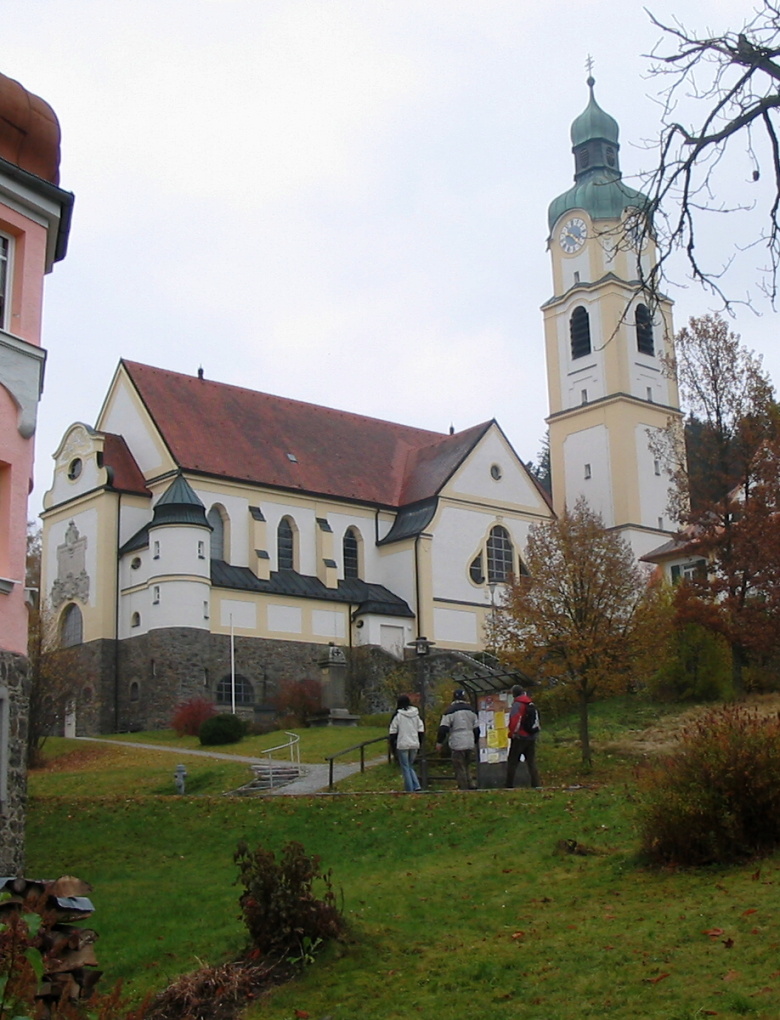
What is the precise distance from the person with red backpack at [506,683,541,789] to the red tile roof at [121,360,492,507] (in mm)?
28348

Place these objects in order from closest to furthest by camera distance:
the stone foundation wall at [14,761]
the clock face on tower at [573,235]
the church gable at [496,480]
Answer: the stone foundation wall at [14,761] → the church gable at [496,480] → the clock face on tower at [573,235]

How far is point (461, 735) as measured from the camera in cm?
2314

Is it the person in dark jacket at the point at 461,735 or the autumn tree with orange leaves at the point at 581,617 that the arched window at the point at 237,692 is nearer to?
the autumn tree with orange leaves at the point at 581,617

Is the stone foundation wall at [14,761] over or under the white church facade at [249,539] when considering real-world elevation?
under

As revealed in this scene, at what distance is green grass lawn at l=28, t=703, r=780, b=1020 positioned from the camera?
385 inches

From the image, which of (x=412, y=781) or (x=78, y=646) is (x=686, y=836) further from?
(x=78, y=646)

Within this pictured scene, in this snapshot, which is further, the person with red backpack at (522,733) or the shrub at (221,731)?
the shrub at (221,731)

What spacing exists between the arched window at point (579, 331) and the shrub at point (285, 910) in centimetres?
5543

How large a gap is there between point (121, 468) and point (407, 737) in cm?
2938

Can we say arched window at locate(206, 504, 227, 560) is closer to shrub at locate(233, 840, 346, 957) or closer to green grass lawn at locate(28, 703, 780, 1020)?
green grass lawn at locate(28, 703, 780, 1020)

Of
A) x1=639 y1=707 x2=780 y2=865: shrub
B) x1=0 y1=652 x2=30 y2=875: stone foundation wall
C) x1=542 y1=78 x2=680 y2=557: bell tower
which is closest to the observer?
x1=639 y1=707 x2=780 y2=865: shrub

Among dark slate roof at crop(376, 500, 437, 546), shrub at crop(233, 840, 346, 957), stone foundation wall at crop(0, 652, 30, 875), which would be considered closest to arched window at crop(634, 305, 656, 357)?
dark slate roof at crop(376, 500, 437, 546)

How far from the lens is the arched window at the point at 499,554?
55469mm

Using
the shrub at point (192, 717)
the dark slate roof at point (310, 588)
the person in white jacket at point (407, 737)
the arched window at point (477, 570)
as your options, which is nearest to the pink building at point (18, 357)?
the person in white jacket at point (407, 737)
